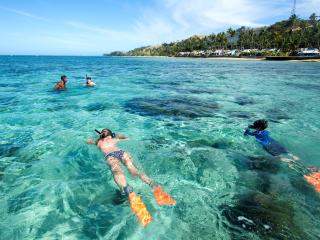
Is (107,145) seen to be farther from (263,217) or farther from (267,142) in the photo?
(267,142)

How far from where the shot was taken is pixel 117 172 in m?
6.71

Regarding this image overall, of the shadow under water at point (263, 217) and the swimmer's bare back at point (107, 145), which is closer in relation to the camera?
the shadow under water at point (263, 217)

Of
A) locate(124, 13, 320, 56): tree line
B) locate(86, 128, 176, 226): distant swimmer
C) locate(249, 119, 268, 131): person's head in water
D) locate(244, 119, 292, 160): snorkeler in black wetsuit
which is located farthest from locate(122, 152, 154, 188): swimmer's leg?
locate(124, 13, 320, 56): tree line

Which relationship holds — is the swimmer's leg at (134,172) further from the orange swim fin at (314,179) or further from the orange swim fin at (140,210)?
the orange swim fin at (314,179)

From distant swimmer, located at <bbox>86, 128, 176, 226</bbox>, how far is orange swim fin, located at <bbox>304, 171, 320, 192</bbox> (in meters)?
3.69

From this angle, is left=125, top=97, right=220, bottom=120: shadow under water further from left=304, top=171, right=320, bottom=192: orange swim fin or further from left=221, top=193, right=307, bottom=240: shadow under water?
left=221, top=193, right=307, bottom=240: shadow under water

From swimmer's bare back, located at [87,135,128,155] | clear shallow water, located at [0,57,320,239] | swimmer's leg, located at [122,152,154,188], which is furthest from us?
swimmer's bare back, located at [87,135,128,155]

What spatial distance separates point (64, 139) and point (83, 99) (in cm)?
874

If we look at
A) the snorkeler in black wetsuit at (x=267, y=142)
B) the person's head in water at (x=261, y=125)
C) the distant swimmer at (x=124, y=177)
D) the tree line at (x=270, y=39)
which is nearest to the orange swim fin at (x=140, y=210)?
the distant swimmer at (x=124, y=177)

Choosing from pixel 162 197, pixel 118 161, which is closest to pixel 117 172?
pixel 118 161

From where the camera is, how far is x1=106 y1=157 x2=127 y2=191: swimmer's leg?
6301 mm

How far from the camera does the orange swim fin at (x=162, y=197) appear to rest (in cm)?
586

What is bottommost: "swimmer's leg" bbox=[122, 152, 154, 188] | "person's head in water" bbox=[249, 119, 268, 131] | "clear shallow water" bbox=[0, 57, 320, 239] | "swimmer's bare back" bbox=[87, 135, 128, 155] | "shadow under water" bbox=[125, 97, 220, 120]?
"shadow under water" bbox=[125, 97, 220, 120]

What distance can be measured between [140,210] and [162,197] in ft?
2.37
